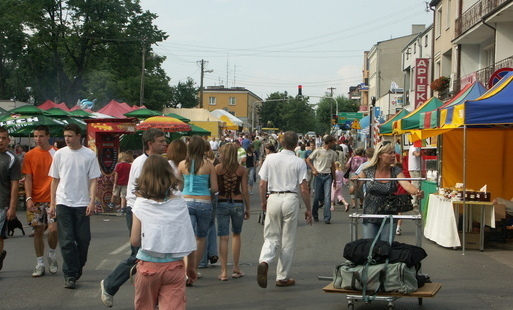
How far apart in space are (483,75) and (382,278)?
22.0 meters

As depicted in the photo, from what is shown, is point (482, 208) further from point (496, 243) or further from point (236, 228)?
point (236, 228)

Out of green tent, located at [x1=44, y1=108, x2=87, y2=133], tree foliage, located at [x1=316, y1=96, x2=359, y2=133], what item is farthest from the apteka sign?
tree foliage, located at [x1=316, y1=96, x2=359, y2=133]

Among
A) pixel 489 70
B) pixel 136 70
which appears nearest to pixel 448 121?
pixel 489 70

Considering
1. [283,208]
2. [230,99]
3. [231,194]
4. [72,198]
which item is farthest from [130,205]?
[230,99]

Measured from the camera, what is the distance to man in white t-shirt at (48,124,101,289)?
8.07 m

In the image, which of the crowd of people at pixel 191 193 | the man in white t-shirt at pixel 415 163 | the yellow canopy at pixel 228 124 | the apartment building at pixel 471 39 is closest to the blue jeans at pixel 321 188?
the man in white t-shirt at pixel 415 163

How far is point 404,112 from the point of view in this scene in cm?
2281

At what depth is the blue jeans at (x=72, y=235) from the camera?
26.4 ft

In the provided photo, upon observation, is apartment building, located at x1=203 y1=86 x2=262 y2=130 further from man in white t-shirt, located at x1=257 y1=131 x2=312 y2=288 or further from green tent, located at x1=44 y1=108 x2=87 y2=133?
man in white t-shirt, located at x1=257 y1=131 x2=312 y2=288

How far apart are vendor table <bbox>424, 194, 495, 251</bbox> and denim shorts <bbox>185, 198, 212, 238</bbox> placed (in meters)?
5.03

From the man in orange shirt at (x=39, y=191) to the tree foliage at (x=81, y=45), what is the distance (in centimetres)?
4030

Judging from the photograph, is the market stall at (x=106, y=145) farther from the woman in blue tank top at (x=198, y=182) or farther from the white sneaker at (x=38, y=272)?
the woman in blue tank top at (x=198, y=182)

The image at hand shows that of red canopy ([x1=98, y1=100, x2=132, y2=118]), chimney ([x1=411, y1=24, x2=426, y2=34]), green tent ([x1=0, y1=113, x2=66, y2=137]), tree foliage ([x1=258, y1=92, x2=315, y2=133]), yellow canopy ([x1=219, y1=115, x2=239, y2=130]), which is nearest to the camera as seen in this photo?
green tent ([x1=0, y1=113, x2=66, y2=137])

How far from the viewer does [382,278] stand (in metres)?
6.70
